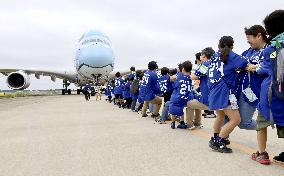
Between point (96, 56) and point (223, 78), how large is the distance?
25034mm

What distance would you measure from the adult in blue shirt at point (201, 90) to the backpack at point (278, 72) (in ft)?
6.79

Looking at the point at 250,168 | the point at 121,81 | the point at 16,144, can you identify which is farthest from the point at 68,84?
the point at 250,168

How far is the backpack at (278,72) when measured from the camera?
3908 mm

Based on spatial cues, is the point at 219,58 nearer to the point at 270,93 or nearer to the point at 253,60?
the point at 253,60

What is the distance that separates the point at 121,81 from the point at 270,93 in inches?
508

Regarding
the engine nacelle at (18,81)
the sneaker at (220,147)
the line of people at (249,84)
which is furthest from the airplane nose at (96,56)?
the sneaker at (220,147)

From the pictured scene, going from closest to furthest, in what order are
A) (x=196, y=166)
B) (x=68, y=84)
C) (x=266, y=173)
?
1. (x=266, y=173)
2. (x=196, y=166)
3. (x=68, y=84)

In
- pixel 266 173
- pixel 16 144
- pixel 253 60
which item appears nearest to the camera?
pixel 266 173

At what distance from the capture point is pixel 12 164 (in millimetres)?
4660

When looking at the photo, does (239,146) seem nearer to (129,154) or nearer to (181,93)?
(129,154)

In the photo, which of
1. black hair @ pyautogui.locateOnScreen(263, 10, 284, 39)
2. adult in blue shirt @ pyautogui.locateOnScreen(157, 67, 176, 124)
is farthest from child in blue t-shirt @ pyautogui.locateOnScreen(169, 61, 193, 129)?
black hair @ pyautogui.locateOnScreen(263, 10, 284, 39)

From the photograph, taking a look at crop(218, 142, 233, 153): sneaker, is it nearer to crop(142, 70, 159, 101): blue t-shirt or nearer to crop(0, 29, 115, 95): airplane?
crop(142, 70, 159, 101): blue t-shirt

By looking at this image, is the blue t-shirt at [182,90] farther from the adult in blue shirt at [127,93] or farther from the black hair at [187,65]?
the adult in blue shirt at [127,93]

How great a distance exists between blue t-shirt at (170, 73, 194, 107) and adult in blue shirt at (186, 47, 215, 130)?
138mm
